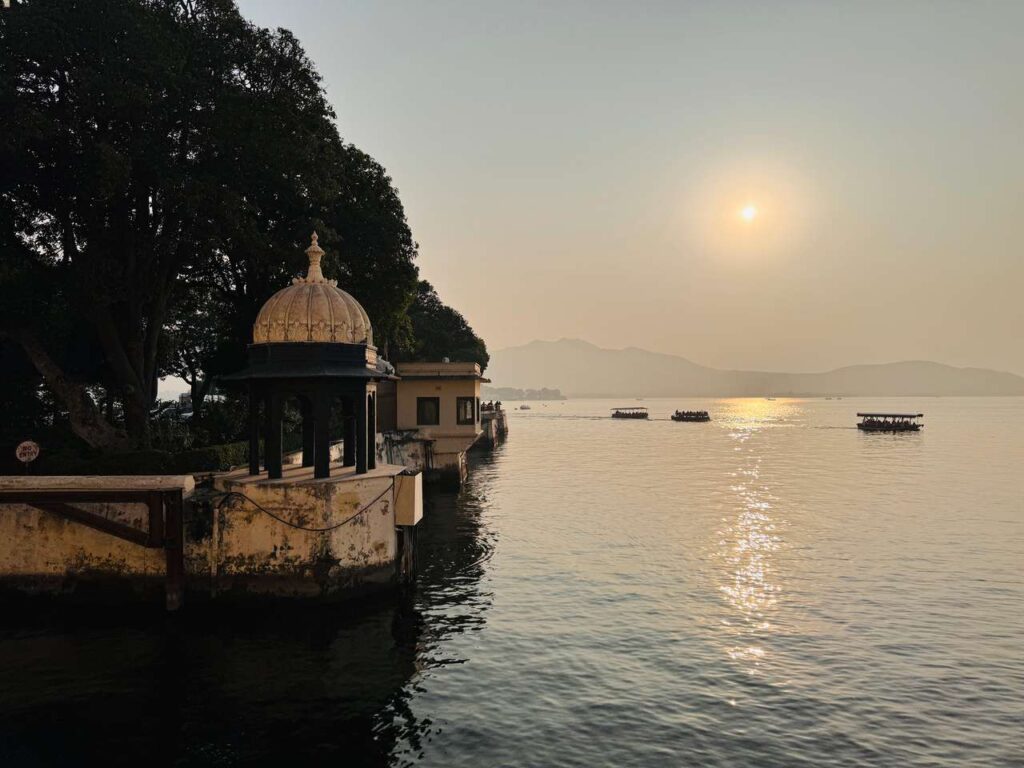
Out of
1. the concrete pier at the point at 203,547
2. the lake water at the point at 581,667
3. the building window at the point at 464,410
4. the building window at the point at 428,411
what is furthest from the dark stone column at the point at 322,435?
the building window at the point at 464,410

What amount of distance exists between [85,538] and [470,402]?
33.0 meters

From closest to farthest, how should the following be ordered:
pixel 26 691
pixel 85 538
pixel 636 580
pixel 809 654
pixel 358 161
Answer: pixel 26 691, pixel 809 654, pixel 85 538, pixel 636 580, pixel 358 161

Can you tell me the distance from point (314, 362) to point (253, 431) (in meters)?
4.50

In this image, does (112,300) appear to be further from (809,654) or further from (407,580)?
(809,654)

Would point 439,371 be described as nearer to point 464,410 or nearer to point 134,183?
point 464,410

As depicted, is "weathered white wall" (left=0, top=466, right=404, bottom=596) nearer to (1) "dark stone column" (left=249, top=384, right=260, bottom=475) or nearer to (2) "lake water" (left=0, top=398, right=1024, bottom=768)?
(2) "lake water" (left=0, top=398, right=1024, bottom=768)

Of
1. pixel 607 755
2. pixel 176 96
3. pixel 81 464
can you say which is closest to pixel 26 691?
pixel 81 464

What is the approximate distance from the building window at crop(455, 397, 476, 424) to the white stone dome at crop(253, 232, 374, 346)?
28.7 m

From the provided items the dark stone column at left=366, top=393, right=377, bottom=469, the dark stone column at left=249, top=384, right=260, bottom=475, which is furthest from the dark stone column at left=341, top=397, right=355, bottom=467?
the dark stone column at left=249, top=384, right=260, bottom=475

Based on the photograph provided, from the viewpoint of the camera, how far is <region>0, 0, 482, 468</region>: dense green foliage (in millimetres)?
26859

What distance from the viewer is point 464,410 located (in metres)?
52.2

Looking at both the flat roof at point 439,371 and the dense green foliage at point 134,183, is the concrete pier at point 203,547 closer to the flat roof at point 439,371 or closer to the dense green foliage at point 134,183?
the dense green foliage at point 134,183

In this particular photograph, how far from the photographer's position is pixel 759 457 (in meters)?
86.9

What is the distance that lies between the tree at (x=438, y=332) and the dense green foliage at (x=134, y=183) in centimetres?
5757
